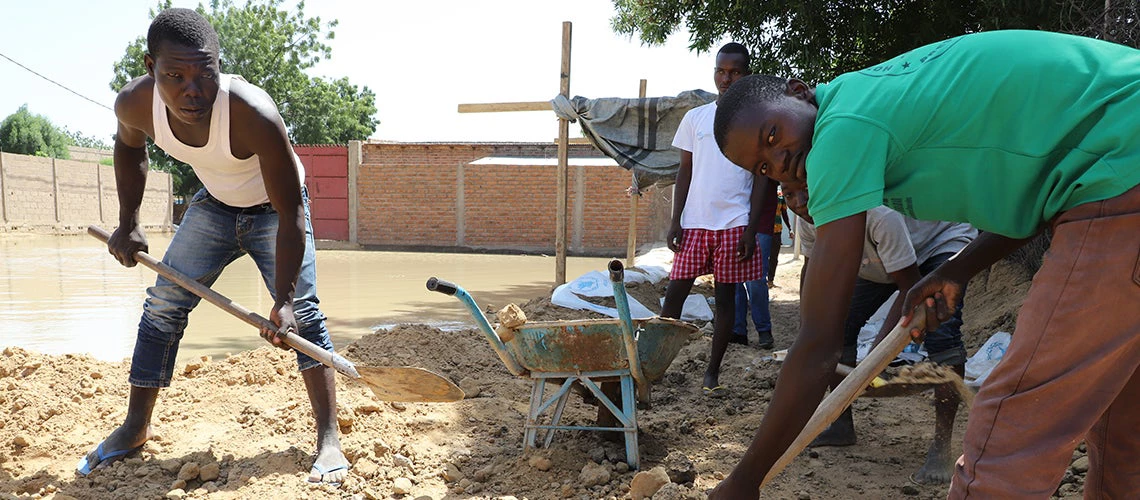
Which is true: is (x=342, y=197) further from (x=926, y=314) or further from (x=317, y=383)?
(x=926, y=314)

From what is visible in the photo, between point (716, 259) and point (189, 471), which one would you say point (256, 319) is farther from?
point (716, 259)

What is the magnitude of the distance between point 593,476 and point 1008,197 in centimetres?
166

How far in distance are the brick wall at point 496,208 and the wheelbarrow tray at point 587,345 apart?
1310cm

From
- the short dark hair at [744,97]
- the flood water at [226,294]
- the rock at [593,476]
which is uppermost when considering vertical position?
the short dark hair at [744,97]

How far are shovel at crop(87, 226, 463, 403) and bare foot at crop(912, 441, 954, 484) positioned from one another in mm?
1651

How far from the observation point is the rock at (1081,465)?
2605mm

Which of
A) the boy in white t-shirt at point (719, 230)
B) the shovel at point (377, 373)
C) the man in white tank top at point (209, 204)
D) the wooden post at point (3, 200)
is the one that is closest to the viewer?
the man in white tank top at point (209, 204)

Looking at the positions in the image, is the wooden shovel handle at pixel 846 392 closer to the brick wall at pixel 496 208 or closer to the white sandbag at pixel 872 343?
the white sandbag at pixel 872 343

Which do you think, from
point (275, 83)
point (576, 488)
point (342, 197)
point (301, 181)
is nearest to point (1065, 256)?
point (576, 488)

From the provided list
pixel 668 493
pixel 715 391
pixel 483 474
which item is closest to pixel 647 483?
pixel 668 493

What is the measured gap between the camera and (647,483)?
243 centimetres

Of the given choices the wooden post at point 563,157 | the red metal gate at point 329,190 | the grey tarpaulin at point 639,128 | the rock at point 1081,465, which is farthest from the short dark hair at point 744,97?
the red metal gate at point 329,190

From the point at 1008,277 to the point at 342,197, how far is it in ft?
48.9

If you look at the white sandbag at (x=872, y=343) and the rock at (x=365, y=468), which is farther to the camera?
the white sandbag at (x=872, y=343)
